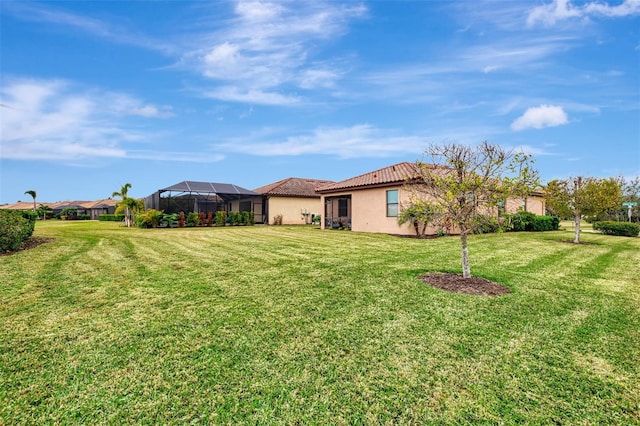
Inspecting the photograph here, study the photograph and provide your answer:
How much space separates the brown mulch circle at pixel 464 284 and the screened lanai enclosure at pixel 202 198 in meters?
21.2

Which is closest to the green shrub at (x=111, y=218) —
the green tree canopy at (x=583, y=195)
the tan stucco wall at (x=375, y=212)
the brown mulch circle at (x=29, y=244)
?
the brown mulch circle at (x=29, y=244)

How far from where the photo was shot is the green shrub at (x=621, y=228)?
16.9 m

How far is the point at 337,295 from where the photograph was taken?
16.8 ft

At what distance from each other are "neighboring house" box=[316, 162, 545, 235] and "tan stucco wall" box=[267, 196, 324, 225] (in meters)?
5.88

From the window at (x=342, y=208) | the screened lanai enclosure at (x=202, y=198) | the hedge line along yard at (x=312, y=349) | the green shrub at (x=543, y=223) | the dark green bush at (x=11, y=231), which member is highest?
the screened lanai enclosure at (x=202, y=198)

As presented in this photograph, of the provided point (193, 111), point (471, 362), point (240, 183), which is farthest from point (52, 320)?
point (240, 183)

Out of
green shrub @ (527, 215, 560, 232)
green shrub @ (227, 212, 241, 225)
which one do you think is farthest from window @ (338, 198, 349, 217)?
green shrub @ (527, 215, 560, 232)

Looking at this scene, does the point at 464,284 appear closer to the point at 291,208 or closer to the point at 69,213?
the point at 291,208

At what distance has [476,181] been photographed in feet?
18.7

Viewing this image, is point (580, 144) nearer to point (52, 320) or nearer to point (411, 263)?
point (411, 263)

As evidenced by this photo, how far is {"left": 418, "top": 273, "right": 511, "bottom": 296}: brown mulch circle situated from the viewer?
5.42m

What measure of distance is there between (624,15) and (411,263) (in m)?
11.3

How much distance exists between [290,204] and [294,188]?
2.09 m

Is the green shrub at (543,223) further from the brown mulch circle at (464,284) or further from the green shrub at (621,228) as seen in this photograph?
the brown mulch circle at (464,284)
